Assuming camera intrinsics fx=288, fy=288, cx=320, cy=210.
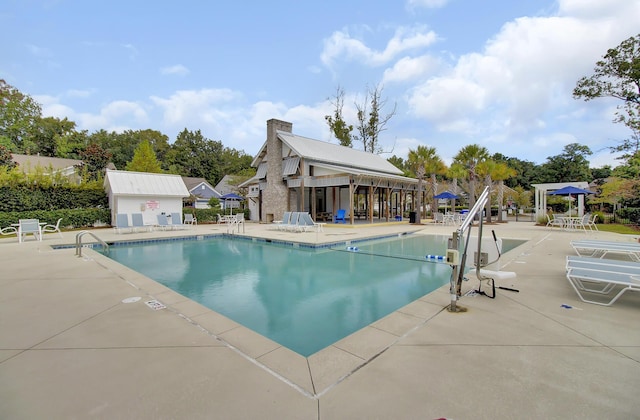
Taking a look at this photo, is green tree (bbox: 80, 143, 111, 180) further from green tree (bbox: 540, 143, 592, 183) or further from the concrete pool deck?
green tree (bbox: 540, 143, 592, 183)

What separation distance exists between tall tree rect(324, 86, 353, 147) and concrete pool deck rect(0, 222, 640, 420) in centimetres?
3111

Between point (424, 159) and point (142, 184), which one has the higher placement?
point (424, 159)

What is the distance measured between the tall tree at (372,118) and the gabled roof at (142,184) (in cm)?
2114

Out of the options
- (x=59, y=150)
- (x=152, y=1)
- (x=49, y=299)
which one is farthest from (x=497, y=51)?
(x=59, y=150)

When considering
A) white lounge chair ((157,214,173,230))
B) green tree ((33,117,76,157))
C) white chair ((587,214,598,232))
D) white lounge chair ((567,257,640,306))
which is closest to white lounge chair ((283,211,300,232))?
white lounge chair ((157,214,173,230))

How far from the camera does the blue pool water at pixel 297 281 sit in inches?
160

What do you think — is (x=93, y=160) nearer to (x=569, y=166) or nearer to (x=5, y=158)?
(x=5, y=158)

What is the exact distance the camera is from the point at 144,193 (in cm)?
1614

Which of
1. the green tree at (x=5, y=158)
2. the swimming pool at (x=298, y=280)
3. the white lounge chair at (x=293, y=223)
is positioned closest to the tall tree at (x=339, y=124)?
the white lounge chair at (x=293, y=223)

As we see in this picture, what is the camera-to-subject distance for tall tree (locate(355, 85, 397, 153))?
31.1 m

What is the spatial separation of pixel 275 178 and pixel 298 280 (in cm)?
1420

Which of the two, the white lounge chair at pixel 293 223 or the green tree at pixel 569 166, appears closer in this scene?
the white lounge chair at pixel 293 223

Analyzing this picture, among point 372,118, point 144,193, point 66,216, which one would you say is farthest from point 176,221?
point 372,118

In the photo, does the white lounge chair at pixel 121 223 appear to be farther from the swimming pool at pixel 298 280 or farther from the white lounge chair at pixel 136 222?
the swimming pool at pixel 298 280
